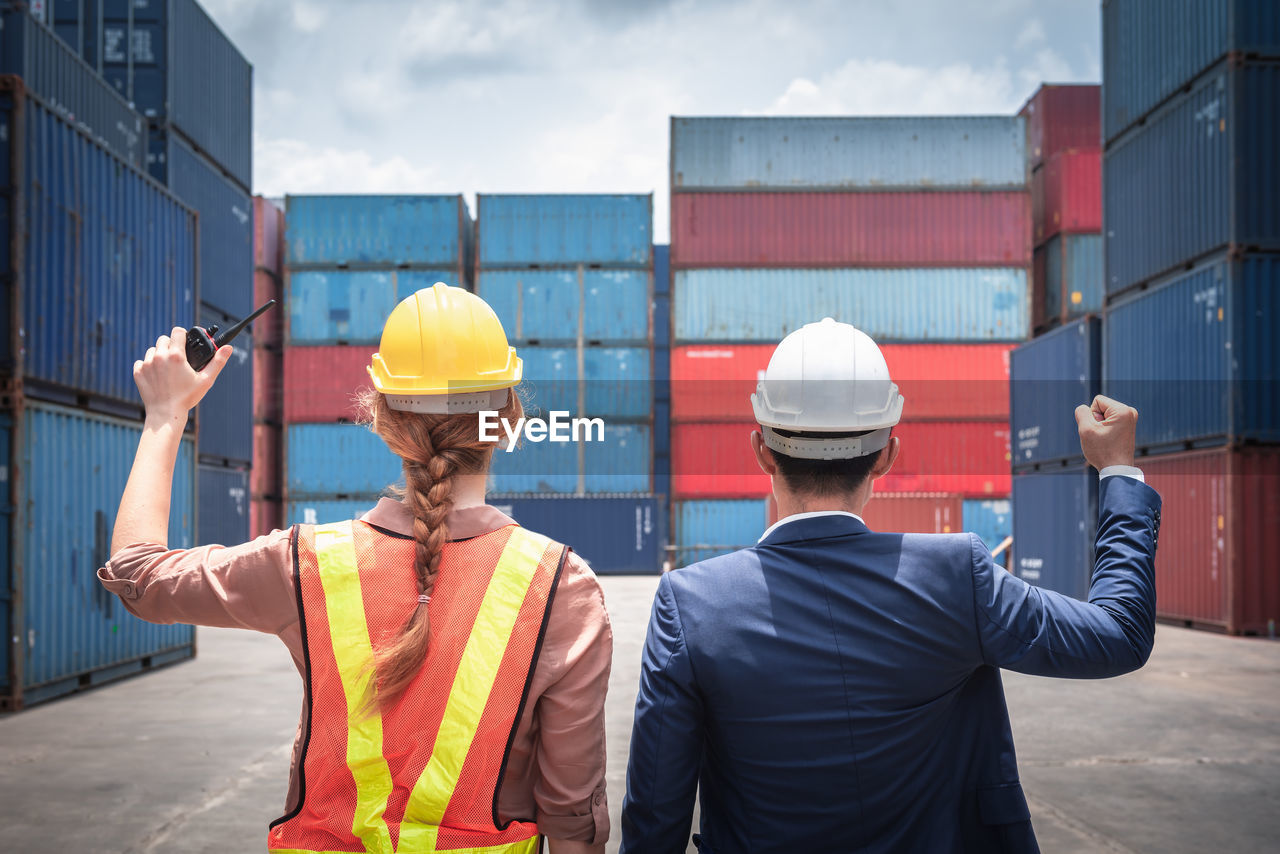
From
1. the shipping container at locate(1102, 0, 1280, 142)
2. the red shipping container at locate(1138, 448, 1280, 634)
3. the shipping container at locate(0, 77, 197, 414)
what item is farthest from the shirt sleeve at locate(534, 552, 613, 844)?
the shipping container at locate(1102, 0, 1280, 142)

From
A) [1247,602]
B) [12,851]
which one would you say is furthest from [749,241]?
[12,851]

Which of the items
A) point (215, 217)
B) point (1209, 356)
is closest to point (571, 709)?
point (1209, 356)

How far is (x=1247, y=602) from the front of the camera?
13.3 m

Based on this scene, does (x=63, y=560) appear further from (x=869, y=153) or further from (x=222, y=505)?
(x=869, y=153)

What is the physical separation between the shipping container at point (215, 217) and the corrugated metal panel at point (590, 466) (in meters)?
10.2

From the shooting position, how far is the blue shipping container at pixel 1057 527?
54.6 ft

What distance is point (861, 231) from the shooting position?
28219mm

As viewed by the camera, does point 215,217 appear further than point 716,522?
No

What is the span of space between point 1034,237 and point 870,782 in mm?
30046

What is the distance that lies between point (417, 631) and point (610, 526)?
2582cm

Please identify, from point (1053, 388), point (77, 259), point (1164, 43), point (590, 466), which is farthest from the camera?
point (590, 466)

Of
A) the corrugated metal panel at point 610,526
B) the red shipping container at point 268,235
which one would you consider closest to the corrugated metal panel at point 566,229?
the red shipping container at point 268,235

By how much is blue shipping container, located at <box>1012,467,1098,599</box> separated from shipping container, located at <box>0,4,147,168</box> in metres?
14.4

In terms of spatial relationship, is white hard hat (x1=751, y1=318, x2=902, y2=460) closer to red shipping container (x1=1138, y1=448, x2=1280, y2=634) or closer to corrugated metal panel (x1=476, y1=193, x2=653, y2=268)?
red shipping container (x1=1138, y1=448, x2=1280, y2=634)
